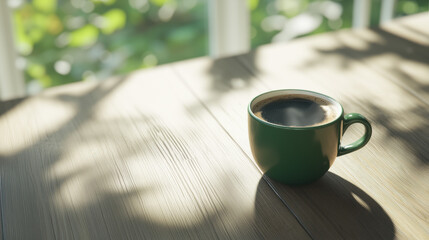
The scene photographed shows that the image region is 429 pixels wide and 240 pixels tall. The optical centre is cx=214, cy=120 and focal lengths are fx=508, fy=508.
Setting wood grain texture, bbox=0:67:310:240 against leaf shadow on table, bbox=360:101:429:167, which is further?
leaf shadow on table, bbox=360:101:429:167

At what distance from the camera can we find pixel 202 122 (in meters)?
0.90

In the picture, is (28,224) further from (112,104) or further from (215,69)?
(215,69)

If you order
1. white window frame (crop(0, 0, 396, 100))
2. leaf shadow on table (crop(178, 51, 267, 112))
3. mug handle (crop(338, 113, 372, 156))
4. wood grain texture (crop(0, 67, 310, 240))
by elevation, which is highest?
mug handle (crop(338, 113, 372, 156))

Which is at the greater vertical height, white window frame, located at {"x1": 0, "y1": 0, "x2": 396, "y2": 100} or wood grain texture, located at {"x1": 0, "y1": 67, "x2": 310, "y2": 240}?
wood grain texture, located at {"x1": 0, "y1": 67, "x2": 310, "y2": 240}

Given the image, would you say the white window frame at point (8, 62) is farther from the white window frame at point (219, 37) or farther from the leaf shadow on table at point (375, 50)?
the leaf shadow on table at point (375, 50)

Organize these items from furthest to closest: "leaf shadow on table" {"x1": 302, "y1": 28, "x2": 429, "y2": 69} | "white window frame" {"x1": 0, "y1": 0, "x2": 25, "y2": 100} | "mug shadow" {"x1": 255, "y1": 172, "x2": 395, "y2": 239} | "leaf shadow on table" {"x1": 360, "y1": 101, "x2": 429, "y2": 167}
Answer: "white window frame" {"x1": 0, "y1": 0, "x2": 25, "y2": 100} < "leaf shadow on table" {"x1": 302, "y1": 28, "x2": 429, "y2": 69} < "leaf shadow on table" {"x1": 360, "y1": 101, "x2": 429, "y2": 167} < "mug shadow" {"x1": 255, "y1": 172, "x2": 395, "y2": 239}

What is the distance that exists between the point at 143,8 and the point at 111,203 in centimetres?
140

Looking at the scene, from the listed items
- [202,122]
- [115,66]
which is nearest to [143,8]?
[115,66]

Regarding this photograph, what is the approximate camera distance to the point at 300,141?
2.19 ft

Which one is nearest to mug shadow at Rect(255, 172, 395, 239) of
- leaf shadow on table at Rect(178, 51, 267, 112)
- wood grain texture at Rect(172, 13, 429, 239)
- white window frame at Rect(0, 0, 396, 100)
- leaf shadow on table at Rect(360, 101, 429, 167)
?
wood grain texture at Rect(172, 13, 429, 239)

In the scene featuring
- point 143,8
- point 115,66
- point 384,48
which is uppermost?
point 384,48

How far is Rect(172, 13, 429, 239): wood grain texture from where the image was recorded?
2.20 feet

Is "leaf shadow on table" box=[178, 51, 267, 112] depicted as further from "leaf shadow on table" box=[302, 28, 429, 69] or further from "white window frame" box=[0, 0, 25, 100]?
"white window frame" box=[0, 0, 25, 100]

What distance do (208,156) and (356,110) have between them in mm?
295
